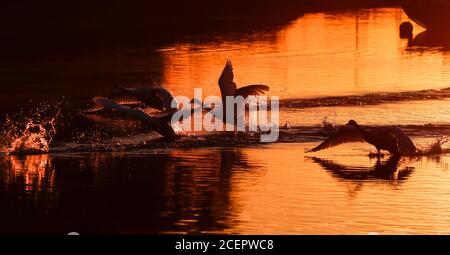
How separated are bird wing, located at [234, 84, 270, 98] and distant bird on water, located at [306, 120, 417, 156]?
373 cm

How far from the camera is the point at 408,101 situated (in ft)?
105

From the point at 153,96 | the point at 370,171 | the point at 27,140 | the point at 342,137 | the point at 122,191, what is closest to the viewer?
the point at 122,191

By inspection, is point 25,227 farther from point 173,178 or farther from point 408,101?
point 408,101

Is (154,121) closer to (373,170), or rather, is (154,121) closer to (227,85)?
(227,85)

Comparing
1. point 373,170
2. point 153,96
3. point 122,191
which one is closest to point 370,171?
point 373,170

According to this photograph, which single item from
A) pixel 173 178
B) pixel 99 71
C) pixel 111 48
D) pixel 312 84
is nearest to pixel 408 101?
pixel 312 84

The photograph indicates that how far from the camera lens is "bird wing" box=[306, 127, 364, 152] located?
2462 cm

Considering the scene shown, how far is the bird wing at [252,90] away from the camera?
28.3 meters

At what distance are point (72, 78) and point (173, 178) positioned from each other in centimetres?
1848

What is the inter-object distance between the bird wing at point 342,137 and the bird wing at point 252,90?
383cm

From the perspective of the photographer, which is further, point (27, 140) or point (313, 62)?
point (313, 62)

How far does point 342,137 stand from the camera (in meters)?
24.7

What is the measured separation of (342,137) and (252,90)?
4.15 m

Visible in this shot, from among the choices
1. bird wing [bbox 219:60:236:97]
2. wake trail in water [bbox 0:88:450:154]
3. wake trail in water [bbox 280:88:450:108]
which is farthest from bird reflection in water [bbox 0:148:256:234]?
wake trail in water [bbox 280:88:450:108]
